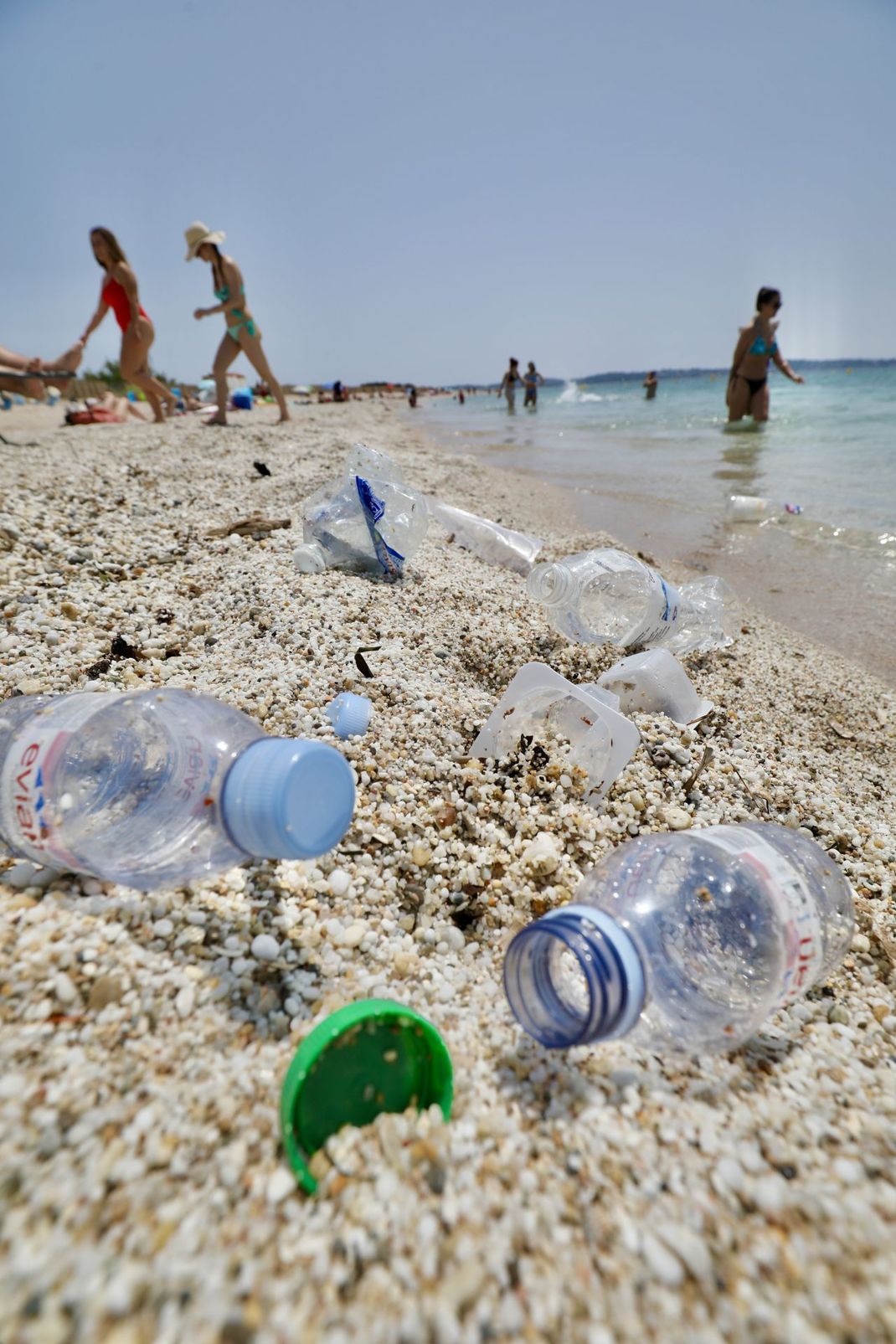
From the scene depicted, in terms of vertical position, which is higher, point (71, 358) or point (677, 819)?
point (71, 358)

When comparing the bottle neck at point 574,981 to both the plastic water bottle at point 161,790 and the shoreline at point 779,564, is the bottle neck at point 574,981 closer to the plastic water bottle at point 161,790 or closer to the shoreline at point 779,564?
the plastic water bottle at point 161,790

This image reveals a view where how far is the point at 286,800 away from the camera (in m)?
0.94

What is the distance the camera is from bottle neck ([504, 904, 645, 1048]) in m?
0.88

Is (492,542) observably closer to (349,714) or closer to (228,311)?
(349,714)

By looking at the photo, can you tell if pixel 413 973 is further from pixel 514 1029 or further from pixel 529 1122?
pixel 529 1122

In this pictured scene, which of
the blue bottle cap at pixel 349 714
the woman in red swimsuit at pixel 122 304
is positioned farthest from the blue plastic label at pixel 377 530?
the woman in red swimsuit at pixel 122 304

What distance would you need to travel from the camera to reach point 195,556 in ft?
9.48

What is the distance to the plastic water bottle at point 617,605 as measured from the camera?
2.51 metres

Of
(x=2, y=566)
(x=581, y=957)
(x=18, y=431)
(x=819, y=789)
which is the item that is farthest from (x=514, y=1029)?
(x=18, y=431)

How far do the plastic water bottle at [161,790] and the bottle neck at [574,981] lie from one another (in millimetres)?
379

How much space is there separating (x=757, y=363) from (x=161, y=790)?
36.8 feet

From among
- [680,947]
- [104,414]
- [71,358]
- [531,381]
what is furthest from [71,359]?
[531,381]

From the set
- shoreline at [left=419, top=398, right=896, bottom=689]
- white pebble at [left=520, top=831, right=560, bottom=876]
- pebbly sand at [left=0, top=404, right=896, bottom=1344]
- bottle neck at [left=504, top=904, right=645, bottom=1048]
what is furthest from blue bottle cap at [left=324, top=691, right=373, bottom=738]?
shoreline at [left=419, top=398, right=896, bottom=689]

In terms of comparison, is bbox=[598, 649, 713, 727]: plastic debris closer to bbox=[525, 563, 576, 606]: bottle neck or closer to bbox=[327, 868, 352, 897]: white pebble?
bbox=[525, 563, 576, 606]: bottle neck
